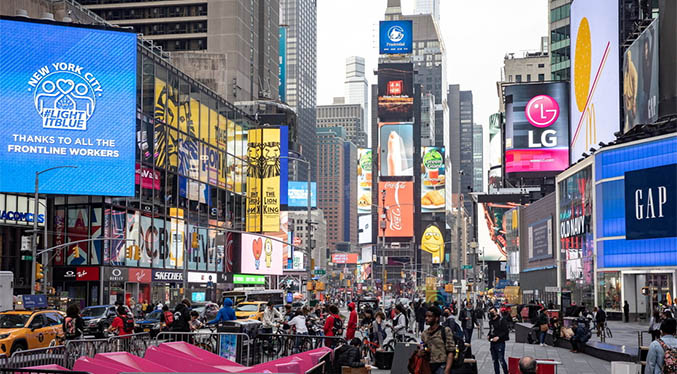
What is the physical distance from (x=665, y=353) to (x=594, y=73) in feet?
232

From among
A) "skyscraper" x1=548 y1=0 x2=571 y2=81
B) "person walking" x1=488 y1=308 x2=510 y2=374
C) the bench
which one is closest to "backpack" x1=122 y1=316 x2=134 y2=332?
"person walking" x1=488 y1=308 x2=510 y2=374

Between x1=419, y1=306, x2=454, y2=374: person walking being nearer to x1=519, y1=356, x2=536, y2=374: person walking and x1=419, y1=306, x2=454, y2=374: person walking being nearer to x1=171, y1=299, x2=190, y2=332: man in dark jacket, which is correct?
x1=519, y1=356, x2=536, y2=374: person walking

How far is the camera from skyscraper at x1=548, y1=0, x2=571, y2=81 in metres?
136

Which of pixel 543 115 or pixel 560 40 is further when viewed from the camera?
pixel 560 40

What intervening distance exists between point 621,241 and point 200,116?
1631 inches

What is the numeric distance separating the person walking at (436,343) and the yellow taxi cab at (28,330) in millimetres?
16952

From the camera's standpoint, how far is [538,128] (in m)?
107

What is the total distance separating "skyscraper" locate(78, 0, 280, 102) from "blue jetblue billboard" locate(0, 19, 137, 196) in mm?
52638

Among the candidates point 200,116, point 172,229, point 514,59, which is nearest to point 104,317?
point 172,229

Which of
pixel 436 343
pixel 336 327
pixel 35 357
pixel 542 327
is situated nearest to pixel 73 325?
pixel 336 327

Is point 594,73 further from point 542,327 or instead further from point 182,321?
point 182,321

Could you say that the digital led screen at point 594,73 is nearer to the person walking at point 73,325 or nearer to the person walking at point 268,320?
the person walking at point 268,320

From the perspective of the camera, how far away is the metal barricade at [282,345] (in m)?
22.4

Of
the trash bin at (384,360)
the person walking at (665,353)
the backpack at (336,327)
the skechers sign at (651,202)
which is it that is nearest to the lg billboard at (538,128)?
the skechers sign at (651,202)
